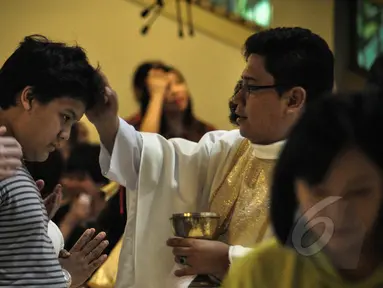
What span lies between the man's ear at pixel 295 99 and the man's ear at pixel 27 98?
0.64 m

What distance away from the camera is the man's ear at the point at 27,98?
5.54 feet

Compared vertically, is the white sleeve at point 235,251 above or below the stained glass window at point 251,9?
below

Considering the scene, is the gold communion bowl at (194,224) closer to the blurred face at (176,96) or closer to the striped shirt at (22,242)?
the striped shirt at (22,242)

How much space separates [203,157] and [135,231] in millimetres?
278

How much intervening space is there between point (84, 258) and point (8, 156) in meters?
0.48

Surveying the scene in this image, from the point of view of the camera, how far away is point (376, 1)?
584 centimetres

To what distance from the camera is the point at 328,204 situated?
1.01 m

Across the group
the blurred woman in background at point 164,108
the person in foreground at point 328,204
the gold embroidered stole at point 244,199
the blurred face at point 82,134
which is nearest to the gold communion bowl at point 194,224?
the gold embroidered stole at point 244,199

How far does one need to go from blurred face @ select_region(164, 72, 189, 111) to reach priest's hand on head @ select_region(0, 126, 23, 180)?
2.44 metres

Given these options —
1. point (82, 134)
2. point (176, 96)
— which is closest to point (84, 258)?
point (176, 96)

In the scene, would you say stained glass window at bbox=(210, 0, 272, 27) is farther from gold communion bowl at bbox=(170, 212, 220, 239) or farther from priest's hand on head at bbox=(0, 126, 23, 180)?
priest's hand on head at bbox=(0, 126, 23, 180)

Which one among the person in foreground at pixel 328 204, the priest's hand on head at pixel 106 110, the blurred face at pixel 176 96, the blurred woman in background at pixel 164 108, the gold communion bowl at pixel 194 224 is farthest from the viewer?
the blurred face at pixel 176 96

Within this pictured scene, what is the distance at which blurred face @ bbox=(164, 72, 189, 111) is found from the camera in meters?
4.01

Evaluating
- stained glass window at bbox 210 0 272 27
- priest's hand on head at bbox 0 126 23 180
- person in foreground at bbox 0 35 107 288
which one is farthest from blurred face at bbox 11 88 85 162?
stained glass window at bbox 210 0 272 27
